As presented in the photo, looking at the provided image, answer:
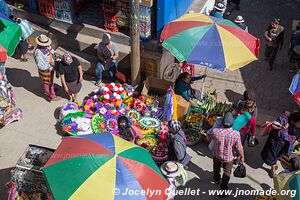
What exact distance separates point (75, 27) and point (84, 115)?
3.50 meters

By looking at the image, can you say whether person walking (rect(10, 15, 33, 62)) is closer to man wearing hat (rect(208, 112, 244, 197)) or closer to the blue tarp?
the blue tarp

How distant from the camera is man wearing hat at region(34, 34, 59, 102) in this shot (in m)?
8.53

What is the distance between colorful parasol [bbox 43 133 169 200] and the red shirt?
4.56ft

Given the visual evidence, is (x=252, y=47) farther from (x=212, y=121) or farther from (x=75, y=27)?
(x=75, y=27)

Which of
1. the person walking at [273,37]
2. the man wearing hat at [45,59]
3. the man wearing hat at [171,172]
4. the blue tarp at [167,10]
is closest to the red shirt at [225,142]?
the man wearing hat at [171,172]

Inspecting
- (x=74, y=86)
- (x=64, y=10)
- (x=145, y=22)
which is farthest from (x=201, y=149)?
(x=64, y=10)

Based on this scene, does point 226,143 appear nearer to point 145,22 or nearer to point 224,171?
point 224,171

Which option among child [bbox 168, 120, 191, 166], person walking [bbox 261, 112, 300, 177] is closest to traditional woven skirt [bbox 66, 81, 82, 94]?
child [bbox 168, 120, 191, 166]

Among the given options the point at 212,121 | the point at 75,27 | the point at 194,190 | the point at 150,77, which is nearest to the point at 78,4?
the point at 75,27

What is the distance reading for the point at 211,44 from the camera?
7426 millimetres

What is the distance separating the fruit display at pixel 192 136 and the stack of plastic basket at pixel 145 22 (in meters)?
3.10

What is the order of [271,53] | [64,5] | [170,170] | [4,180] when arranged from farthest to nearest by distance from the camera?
[64,5] → [271,53] → [4,180] → [170,170]

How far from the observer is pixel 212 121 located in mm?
8297

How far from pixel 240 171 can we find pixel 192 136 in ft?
4.26
